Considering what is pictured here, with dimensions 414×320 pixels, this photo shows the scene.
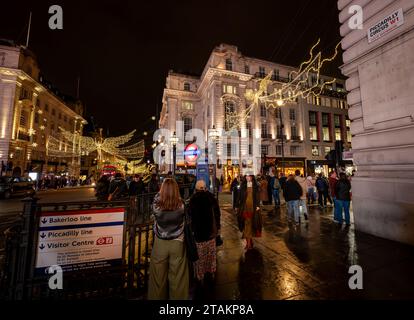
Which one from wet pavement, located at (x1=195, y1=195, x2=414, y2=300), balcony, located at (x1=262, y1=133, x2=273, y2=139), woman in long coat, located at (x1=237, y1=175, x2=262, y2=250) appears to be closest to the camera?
wet pavement, located at (x1=195, y1=195, x2=414, y2=300)

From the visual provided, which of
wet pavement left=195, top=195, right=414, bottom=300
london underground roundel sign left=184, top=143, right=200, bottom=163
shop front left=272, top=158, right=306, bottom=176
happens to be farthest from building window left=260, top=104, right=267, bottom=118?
wet pavement left=195, top=195, right=414, bottom=300

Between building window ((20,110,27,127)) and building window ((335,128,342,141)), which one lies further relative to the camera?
building window ((335,128,342,141))

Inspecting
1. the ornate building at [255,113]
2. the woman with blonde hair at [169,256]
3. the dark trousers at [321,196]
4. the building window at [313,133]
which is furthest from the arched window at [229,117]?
the woman with blonde hair at [169,256]

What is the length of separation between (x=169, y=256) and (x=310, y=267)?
3144 mm

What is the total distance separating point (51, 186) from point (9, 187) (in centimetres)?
1395

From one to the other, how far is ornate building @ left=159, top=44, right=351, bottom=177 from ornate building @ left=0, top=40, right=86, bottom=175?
24893 mm

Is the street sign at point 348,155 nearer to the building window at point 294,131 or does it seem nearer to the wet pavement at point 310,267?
the wet pavement at point 310,267

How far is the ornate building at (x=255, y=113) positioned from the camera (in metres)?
33.4

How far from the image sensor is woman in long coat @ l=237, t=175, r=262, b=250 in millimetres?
5336

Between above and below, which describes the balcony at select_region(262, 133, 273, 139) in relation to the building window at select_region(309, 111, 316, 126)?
below

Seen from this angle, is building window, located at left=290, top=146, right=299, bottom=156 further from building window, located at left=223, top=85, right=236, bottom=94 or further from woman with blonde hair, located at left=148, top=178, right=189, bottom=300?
A: woman with blonde hair, located at left=148, top=178, right=189, bottom=300

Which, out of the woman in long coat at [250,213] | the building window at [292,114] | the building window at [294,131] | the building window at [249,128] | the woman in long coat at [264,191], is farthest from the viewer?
the building window at [292,114]

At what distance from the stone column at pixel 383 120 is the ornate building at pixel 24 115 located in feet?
131
